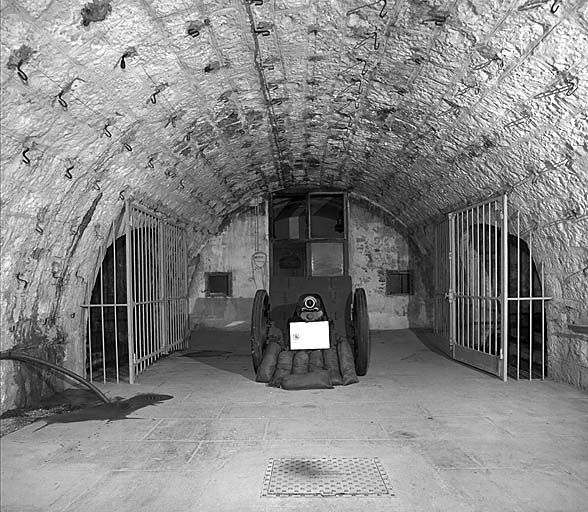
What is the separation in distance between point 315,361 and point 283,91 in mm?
3241

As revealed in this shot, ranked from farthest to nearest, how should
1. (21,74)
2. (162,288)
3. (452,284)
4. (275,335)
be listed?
(162,288)
(452,284)
(275,335)
(21,74)

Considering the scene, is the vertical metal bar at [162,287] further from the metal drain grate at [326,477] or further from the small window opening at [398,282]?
the small window opening at [398,282]

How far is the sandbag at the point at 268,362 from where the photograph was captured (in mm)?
6924

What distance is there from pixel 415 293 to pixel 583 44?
8.60 metres

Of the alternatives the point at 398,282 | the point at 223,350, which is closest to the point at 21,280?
the point at 223,350

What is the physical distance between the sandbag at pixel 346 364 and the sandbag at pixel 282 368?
616 millimetres

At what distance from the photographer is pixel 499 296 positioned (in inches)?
281

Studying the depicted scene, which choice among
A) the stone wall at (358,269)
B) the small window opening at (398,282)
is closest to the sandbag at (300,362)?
the stone wall at (358,269)

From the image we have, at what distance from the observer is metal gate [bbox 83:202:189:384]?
697cm

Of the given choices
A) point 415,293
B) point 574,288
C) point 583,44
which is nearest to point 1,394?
point 583,44

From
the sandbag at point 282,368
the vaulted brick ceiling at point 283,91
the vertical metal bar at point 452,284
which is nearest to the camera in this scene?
the vaulted brick ceiling at point 283,91

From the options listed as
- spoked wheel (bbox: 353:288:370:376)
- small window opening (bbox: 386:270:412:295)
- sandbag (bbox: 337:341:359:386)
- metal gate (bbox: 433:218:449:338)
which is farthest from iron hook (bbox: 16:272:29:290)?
small window opening (bbox: 386:270:412:295)

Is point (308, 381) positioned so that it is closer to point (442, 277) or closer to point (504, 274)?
point (504, 274)

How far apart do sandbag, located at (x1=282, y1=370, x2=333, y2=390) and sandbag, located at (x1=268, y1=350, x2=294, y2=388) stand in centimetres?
11
